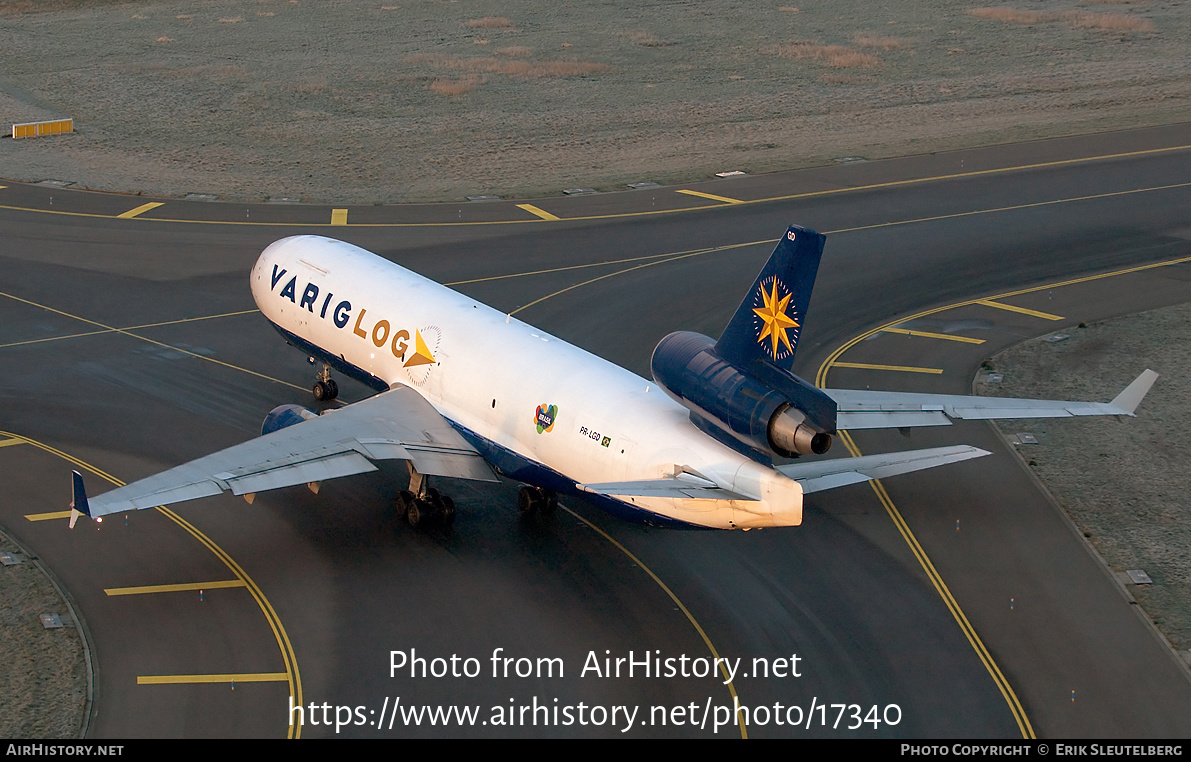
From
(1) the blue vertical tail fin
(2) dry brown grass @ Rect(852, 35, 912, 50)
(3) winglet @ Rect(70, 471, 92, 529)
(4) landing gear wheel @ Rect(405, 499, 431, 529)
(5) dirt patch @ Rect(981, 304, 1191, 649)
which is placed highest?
(2) dry brown grass @ Rect(852, 35, 912, 50)

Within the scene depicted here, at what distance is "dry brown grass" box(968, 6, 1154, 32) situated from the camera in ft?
397

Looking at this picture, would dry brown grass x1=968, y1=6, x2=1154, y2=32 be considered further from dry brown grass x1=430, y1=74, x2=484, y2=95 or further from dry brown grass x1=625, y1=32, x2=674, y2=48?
dry brown grass x1=430, y1=74, x2=484, y2=95

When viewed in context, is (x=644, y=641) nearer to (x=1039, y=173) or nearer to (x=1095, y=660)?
(x=1095, y=660)

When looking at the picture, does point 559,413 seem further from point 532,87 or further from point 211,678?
point 532,87

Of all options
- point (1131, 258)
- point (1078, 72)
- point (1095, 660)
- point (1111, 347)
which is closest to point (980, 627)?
point (1095, 660)

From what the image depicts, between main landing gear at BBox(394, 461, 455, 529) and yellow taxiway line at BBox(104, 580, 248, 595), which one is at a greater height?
main landing gear at BBox(394, 461, 455, 529)

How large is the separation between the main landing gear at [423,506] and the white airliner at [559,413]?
2.6 inches

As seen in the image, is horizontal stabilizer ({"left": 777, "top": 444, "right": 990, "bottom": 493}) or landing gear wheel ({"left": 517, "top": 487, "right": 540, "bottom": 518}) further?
landing gear wheel ({"left": 517, "top": 487, "right": 540, "bottom": 518})

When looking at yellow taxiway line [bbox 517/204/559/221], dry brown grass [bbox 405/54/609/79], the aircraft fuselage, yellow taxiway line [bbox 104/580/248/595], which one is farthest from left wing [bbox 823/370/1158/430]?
dry brown grass [bbox 405/54/609/79]

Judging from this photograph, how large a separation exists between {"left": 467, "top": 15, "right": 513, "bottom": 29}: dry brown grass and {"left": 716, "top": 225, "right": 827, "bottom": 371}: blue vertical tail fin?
97.6 metres

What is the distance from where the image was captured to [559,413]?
3559 cm

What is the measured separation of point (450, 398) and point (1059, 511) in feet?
64.7
